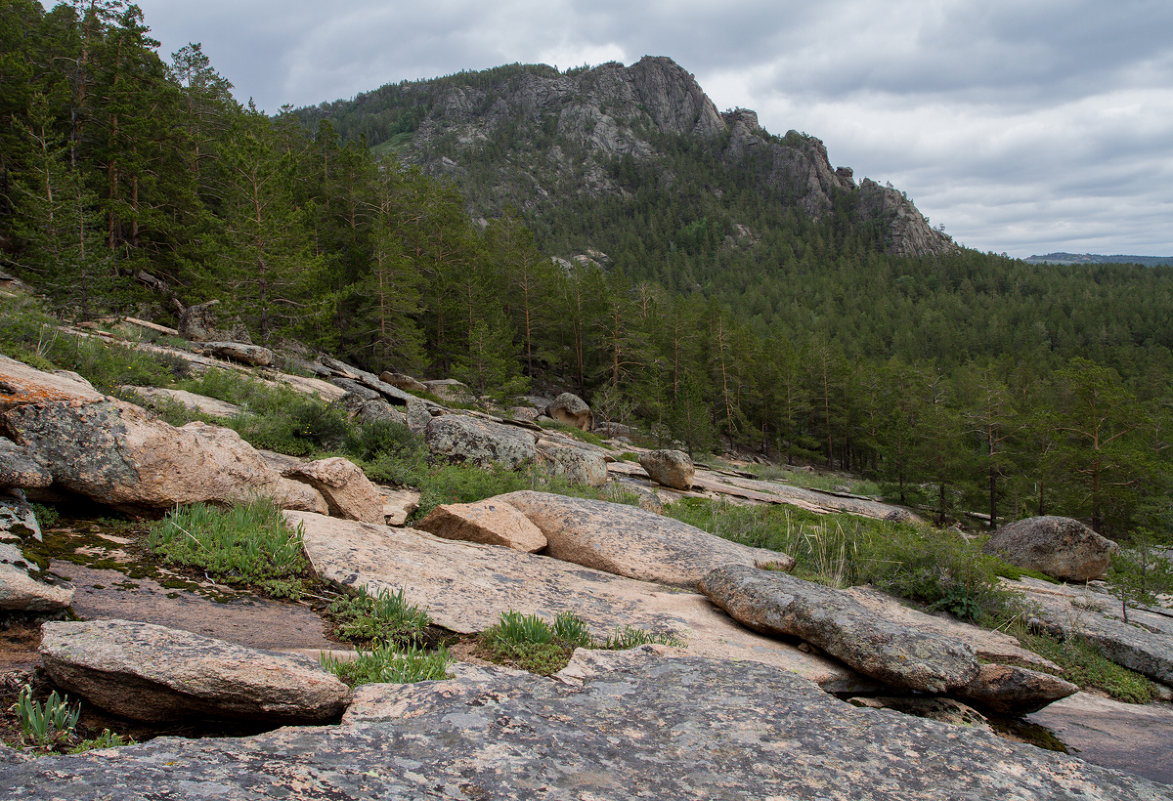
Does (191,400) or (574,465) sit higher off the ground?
(191,400)

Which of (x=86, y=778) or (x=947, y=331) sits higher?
(x=947, y=331)

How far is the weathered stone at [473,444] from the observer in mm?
13633

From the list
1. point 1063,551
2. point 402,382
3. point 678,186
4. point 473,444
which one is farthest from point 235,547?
point 678,186

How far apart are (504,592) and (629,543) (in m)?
2.70

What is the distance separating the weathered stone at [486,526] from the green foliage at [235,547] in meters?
2.36

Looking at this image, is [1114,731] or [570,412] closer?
[1114,731]

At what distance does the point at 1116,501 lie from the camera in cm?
2650

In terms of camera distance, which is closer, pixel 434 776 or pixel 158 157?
pixel 434 776

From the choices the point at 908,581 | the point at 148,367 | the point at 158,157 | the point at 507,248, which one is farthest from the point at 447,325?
the point at 908,581

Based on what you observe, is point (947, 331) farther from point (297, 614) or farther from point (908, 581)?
point (297, 614)

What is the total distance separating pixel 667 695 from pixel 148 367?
12.8 meters

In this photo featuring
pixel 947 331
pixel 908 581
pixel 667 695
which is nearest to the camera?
pixel 667 695

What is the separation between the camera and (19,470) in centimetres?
440

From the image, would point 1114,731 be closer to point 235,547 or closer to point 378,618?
point 378,618
